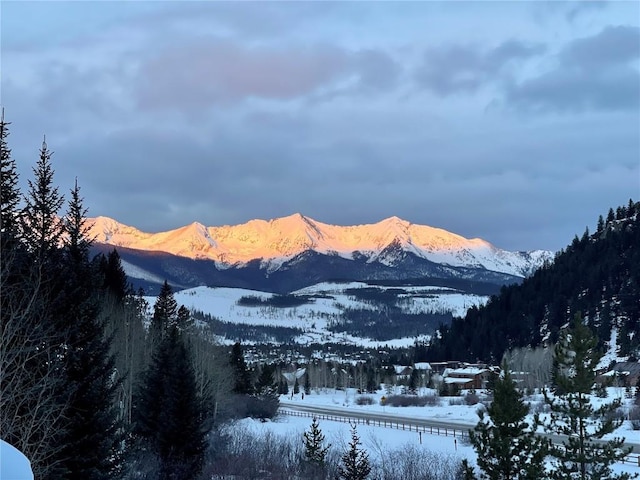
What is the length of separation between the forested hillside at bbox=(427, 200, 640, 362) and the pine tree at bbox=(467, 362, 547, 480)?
395 feet

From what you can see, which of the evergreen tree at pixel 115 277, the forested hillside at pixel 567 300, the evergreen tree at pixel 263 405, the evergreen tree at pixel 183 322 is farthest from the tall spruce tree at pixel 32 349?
the forested hillside at pixel 567 300

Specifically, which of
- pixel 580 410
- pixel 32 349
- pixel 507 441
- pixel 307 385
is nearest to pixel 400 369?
pixel 307 385

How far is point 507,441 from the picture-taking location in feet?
85.7

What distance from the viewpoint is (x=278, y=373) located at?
487 feet

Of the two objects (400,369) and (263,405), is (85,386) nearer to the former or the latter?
(263,405)

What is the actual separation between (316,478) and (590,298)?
138 meters

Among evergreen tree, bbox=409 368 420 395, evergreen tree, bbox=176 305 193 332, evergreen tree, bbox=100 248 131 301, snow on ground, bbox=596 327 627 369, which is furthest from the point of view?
snow on ground, bbox=596 327 627 369

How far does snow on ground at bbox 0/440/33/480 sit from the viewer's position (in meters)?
4.28

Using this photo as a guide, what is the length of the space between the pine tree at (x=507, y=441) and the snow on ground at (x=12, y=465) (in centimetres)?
2342

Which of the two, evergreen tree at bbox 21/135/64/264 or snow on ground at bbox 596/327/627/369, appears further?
snow on ground at bbox 596/327/627/369

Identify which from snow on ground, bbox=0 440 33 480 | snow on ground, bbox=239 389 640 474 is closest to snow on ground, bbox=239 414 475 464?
snow on ground, bbox=239 389 640 474

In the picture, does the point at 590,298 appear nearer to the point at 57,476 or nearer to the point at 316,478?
the point at 316,478

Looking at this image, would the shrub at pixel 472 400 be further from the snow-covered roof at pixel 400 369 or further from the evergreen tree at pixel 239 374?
the snow-covered roof at pixel 400 369

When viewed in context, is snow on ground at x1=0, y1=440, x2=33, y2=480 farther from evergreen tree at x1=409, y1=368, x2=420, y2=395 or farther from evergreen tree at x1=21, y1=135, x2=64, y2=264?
evergreen tree at x1=409, y1=368, x2=420, y2=395
